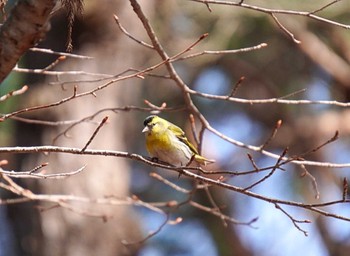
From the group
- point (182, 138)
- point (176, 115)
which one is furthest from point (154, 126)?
point (176, 115)

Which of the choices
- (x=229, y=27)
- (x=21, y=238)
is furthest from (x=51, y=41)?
(x=229, y=27)

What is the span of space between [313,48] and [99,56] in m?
1.85

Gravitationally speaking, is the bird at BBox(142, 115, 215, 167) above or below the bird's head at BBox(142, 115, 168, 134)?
below

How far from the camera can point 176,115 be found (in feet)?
19.8

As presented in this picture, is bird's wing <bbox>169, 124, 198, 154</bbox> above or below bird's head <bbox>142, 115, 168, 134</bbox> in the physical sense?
below

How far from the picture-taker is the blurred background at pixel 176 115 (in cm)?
371

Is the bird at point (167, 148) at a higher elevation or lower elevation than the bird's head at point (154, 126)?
lower

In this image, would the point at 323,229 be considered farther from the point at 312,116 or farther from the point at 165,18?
the point at 165,18

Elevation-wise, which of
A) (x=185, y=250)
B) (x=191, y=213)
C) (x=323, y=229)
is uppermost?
(x=323, y=229)

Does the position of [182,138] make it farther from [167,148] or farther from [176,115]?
[176,115]

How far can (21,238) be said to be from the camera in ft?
12.2

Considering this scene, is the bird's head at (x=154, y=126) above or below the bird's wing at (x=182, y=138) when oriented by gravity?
above

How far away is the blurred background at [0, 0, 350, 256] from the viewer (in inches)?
146

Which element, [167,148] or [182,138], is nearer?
[167,148]
